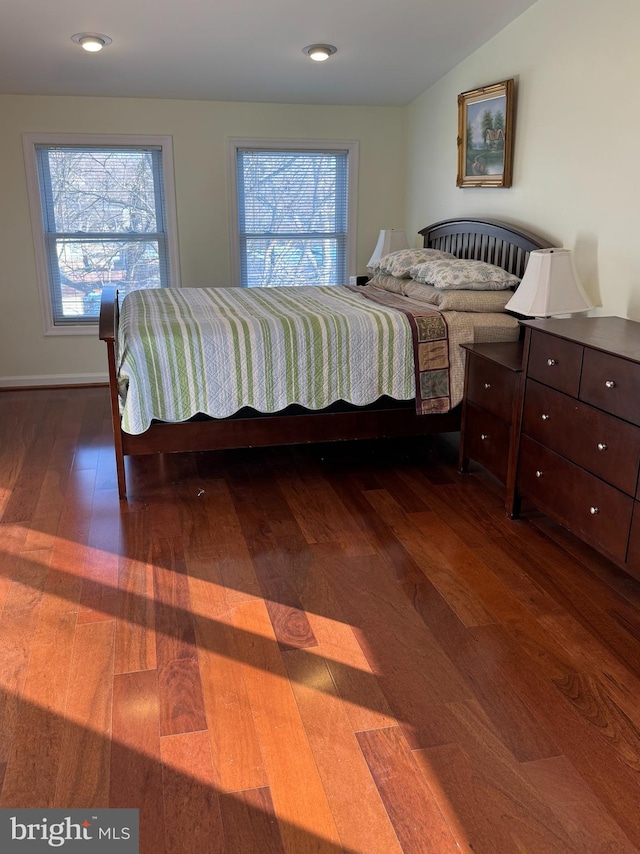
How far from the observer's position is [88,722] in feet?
5.70

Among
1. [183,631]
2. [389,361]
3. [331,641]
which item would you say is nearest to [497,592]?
[331,641]

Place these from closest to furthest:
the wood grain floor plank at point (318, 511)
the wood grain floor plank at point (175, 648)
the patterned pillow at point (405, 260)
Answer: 1. the wood grain floor plank at point (175, 648)
2. the wood grain floor plank at point (318, 511)
3. the patterned pillow at point (405, 260)

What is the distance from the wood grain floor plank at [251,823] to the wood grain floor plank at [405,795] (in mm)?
250

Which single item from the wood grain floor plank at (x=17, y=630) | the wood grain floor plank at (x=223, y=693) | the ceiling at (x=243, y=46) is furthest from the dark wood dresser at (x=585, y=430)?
the ceiling at (x=243, y=46)

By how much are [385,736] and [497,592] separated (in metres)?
0.81

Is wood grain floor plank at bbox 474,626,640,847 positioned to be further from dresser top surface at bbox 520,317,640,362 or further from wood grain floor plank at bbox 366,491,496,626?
dresser top surface at bbox 520,317,640,362

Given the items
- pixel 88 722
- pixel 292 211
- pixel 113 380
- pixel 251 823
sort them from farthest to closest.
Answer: pixel 292 211 < pixel 113 380 < pixel 88 722 < pixel 251 823

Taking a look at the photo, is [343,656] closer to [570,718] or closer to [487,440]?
[570,718]

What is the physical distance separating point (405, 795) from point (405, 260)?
131 inches

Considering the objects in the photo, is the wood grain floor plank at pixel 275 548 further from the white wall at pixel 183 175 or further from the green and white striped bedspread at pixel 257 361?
the white wall at pixel 183 175

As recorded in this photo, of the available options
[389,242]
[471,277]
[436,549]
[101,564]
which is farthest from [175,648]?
[389,242]

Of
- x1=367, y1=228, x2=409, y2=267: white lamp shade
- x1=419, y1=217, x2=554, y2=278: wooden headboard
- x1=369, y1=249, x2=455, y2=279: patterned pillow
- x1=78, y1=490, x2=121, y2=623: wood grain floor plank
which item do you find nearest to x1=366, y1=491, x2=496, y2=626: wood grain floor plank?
x1=78, y1=490, x2=121, y2=623: wood grain floor plank

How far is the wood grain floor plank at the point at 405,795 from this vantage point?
4.65 feet

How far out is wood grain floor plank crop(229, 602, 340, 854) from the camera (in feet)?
4.70
